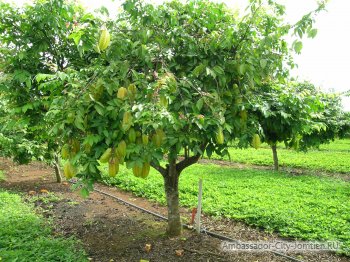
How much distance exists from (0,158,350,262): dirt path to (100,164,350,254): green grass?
338 millimetres

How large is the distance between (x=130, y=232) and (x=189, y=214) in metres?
1.28

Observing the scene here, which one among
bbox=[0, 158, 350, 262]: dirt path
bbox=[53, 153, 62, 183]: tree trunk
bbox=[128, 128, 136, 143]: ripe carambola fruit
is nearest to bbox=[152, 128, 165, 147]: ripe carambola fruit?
bbox=[128, 128, 136, 143]: ripe carambola fruit

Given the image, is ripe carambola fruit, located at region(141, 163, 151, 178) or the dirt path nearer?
ripe carambola fruit, located at region(141, 163, 151, 178)

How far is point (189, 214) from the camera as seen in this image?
557 cm

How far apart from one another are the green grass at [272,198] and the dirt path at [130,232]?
13.3 inches

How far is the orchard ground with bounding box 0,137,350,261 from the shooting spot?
159 inches

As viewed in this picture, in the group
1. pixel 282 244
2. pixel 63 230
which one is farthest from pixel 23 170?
pixel 282 244

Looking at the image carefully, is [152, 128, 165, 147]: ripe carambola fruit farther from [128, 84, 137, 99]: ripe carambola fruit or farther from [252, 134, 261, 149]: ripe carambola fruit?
[252, 134, 261, 149]: ripe carambola fruit

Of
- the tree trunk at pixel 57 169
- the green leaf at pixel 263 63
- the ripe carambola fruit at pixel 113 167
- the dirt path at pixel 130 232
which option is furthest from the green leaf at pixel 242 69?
the tree trunk at pixel 57 169

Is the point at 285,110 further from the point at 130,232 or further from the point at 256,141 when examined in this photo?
the point at 130,232

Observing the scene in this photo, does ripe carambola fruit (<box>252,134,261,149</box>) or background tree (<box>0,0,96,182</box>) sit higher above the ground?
background tree (<box>0,0,96,182</box>)

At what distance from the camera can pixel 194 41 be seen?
2.96 m

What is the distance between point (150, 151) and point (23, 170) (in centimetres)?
848

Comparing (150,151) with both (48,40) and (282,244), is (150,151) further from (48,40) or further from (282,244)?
(282,244)
